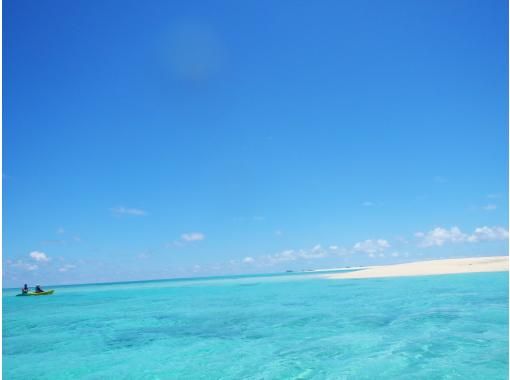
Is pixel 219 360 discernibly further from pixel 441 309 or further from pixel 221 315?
pixel 441 309

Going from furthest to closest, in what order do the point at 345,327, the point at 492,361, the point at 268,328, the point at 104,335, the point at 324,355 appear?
the point at 104,335
the point at 268,328
the point at 345,327
the point at 324,355
the point at 492,361

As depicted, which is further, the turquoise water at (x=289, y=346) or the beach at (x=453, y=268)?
the beach at (x=453, y=268)

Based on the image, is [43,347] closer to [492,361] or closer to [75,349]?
[75,349]

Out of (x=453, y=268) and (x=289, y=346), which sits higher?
(x=453, y=268)

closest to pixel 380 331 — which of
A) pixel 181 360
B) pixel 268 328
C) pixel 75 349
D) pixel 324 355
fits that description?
pixel 324 355

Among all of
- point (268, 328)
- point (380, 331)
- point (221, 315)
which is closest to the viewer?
point (380, 331)

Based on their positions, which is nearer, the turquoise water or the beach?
the turquoise water

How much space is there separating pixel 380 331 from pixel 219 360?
666 centimetres

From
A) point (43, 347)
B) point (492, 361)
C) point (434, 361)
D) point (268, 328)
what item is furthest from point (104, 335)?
point (492, 361)

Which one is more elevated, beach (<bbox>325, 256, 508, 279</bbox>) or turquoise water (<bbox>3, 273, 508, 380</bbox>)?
beach (<bbox>325, 256, 508, 279</bbox>)

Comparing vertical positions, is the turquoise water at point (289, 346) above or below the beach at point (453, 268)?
below

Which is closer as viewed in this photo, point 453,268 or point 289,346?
point 289,346

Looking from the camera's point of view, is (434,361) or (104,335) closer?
(434,361)

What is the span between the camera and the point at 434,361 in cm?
1005
